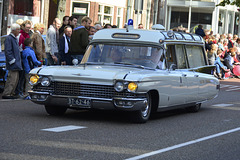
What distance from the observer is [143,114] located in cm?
1159

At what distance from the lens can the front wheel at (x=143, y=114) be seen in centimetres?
1140

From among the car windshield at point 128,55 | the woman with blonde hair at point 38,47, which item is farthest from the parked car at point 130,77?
the woman with blonde hair at point 38,47

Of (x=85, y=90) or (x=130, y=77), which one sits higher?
(x=130, y=77)

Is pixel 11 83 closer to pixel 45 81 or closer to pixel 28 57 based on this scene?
pixel 28 57

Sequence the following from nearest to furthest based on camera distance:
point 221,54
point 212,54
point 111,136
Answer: point 111,136 → point 212,54 → point 221,54

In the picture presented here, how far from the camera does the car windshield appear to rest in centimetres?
1237

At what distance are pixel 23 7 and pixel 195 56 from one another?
17702 mm

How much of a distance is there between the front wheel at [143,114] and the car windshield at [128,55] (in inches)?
39.1

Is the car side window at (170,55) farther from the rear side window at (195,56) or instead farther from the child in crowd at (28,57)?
the child in crowd at (28,57)

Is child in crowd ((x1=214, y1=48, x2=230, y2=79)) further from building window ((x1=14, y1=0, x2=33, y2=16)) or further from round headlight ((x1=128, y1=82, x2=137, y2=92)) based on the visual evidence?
round headlight ((x1=128, y1=82, x2=137, y2=92))

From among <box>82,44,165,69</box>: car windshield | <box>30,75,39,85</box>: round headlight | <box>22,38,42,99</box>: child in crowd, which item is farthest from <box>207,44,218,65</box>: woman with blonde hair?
<box>30,75,39,85</box>: round headlight

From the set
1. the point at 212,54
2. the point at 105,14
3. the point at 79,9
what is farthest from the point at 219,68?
the point at 105,14

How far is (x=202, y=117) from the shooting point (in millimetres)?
13594

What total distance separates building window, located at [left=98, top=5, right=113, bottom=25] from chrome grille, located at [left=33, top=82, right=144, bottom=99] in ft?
94.0
